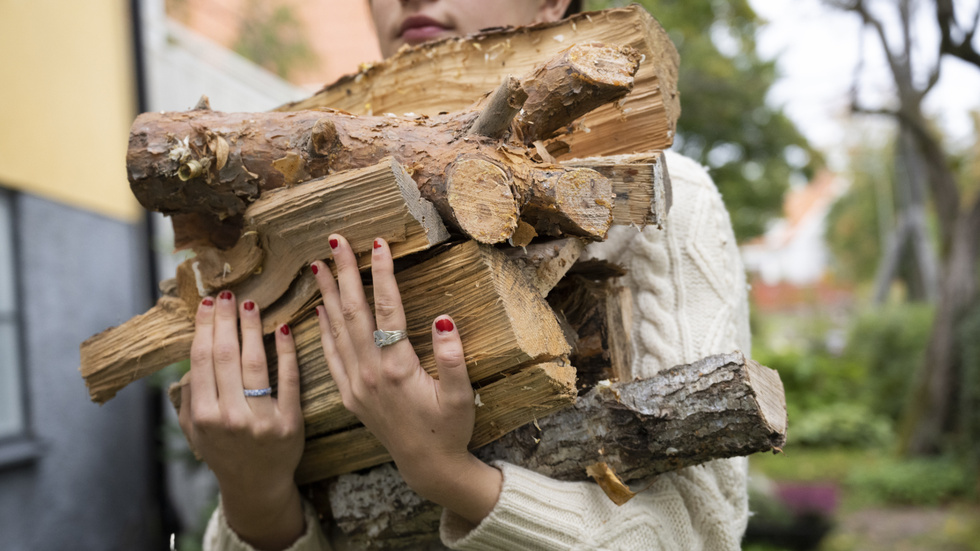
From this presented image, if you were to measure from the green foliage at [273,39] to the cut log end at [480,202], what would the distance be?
7141mm

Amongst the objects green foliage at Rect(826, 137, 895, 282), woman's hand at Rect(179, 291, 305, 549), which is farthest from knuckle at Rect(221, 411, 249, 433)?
green foliage at Rect(826, 137, 895, 282)

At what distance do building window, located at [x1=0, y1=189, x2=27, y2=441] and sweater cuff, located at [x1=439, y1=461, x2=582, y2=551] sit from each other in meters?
3.13

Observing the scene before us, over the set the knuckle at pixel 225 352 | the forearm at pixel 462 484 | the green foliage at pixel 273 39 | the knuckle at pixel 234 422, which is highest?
the green foliage at pixel 273 39

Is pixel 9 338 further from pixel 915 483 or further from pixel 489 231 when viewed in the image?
pixel 915 483

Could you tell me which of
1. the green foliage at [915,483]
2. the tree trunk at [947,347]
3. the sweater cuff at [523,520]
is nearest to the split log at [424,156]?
the sweater cuff at [523,520]

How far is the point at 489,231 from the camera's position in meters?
1.01

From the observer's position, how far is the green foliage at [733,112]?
241 inches

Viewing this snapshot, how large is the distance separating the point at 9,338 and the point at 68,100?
1.29 m

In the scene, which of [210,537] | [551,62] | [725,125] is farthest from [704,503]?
[725,125]

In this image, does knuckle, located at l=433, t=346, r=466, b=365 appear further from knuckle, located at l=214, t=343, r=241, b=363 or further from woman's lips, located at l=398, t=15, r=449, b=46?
woman's lips, located at l=398, t=15, r=449, b=46

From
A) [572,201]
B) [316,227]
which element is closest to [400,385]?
[316,227]

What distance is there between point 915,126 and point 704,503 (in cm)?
697

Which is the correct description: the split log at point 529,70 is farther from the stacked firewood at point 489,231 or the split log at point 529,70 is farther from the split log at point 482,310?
the split log at point 482,310

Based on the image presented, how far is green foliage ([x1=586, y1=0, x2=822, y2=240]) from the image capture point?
6125 millimetres
